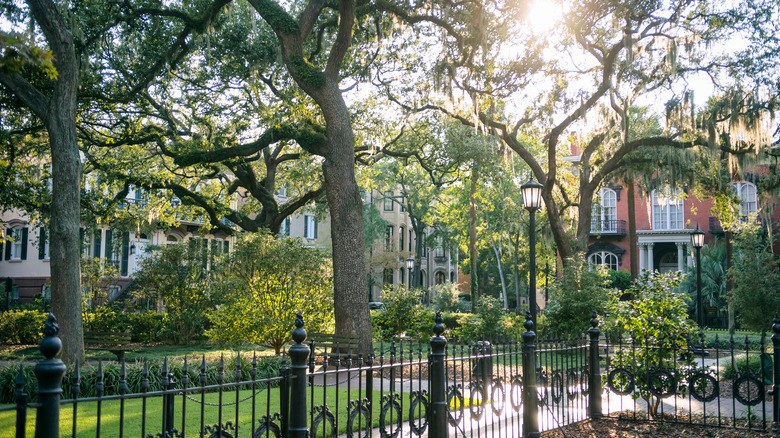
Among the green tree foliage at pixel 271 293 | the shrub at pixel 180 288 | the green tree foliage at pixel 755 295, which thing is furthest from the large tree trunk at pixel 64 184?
the green tree foliage at pixel 755 295

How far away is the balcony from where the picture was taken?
46344 mm

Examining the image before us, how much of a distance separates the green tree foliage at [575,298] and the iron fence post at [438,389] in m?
13.4

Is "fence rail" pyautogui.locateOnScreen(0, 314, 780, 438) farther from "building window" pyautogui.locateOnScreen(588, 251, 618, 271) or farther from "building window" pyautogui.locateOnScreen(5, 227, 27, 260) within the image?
"building window" pyautogui.locateOnScreen(588, 251, 618, 271)

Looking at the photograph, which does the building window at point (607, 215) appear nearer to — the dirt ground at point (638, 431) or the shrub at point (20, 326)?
the shrub at point (20, 326)

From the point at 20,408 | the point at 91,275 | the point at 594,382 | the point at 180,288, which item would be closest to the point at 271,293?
the point at 180,288

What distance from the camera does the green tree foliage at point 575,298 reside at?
18.9 meters

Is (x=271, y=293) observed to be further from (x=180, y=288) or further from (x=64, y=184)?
(x=180, y=288)

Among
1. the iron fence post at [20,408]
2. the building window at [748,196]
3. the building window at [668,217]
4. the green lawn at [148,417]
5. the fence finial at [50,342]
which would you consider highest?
the building window at [748,196]

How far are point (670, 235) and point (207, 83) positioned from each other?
118ft

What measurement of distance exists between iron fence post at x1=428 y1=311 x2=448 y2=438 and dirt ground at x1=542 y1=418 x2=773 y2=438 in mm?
2984

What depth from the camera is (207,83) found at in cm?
2208

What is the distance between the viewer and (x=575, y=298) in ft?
62.7

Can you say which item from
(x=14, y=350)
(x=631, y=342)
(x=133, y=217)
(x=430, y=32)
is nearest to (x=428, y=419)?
(x=631, y=342)

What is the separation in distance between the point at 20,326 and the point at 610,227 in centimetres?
3912
